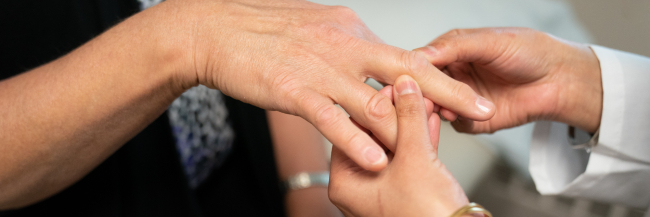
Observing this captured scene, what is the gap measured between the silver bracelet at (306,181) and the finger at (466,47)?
0.40 m

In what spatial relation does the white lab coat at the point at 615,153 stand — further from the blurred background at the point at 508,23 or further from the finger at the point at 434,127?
the finger at the point at 434,127

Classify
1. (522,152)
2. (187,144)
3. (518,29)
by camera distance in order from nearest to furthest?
(518,29), (187,144), (522,152)

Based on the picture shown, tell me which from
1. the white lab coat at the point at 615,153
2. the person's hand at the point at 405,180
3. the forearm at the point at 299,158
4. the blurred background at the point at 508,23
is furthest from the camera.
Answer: the blurred background at the point at 508,23

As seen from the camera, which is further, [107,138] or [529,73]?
[529,73]

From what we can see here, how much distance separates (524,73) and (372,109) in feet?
1.33

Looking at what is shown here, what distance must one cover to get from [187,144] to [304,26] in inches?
16.9

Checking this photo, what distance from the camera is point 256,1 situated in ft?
2.06

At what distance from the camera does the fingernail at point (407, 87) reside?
1.82ft

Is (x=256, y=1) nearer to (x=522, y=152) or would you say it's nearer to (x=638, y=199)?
(x=638, y=199)

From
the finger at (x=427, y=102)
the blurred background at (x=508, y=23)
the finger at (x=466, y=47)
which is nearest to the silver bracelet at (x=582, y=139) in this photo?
the blurred background at (x=508, y=23)

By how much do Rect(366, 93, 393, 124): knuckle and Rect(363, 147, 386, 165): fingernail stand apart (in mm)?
70

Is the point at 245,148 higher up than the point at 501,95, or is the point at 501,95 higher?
the point at 501,95

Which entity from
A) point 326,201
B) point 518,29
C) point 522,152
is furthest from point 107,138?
point 522,152

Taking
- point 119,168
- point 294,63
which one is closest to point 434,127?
point 294,63
